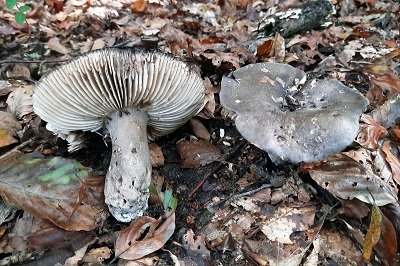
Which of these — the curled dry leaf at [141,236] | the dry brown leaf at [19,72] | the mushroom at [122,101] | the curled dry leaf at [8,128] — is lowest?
the curled dry leaf at [141,236]

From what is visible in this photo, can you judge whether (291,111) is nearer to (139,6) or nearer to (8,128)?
(8,128)

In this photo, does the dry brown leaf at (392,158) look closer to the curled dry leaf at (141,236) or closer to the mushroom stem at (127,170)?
the curled dry leaf at (141,236)

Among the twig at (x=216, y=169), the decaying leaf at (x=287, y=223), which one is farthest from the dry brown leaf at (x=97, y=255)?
the decaying leaf at (x=287, y=223)

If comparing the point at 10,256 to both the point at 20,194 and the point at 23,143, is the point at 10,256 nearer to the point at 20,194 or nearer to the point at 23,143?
the point at 20,194

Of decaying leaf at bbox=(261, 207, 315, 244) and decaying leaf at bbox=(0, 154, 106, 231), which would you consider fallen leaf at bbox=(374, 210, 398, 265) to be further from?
Result: decaying leaf at bbox=(0, 154, 106, 231)

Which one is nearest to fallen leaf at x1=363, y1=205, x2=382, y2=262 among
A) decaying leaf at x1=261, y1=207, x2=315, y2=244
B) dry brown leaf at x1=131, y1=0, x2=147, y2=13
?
decaying leaf at x1=261, y1=207, x2=315, y2=244

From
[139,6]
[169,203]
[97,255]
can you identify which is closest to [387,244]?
[169,203]
